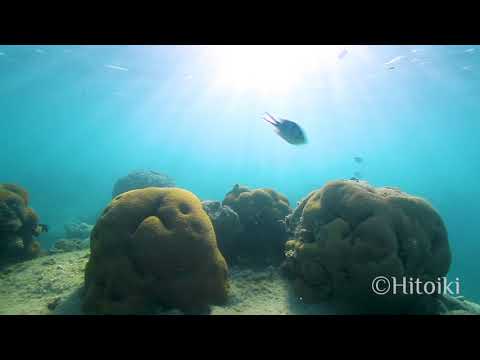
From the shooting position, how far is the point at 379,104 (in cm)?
4078

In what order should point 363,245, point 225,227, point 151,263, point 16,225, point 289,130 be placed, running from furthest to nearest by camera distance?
point 16,225 < point 225,227 < point 289,130 < point 363,245 < point 151,263

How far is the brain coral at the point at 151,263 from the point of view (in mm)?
4355

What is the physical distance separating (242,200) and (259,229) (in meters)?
1.06

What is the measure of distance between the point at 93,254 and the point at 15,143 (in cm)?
12366

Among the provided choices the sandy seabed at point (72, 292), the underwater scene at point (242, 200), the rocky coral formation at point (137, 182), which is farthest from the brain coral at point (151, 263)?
the rocky coral formation at point (137, 182)

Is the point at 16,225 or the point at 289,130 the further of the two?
the point at 16,225

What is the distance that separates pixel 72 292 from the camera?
5.28 metres

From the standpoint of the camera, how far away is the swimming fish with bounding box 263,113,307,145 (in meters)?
5.13

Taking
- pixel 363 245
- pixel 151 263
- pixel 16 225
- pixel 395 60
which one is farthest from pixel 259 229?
pixel 395 60

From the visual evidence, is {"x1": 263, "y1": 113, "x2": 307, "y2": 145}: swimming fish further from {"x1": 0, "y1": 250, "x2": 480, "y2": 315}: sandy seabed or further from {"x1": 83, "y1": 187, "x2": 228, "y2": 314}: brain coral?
{"x1": 0, "y1": 250, "x2": 480, "y2": 315}: sandy seabed

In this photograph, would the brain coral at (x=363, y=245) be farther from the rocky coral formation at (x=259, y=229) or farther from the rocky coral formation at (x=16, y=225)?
the rocky coral formation at (x=16, y=225)

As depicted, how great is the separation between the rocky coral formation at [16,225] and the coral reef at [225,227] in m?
5.68

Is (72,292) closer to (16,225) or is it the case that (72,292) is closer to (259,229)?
(16,225)
